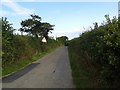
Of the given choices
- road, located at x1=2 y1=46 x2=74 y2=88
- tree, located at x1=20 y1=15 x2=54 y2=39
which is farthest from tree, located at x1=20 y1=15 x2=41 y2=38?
road, located at x1=2 y1=46 x2=74 y2=88

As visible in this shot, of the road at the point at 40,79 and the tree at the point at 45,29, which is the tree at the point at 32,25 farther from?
the road at the point at 40,79

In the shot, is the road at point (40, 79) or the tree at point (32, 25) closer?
the road at point (40, 79)

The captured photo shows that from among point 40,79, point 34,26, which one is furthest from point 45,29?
point 40,79

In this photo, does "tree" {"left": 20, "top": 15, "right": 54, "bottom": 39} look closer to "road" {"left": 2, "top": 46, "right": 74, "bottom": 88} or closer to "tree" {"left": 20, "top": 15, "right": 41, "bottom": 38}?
"tree" {"left": 20, "top": 15, "right": 41, "bottom": 38}

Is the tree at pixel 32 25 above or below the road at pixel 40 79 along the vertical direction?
above

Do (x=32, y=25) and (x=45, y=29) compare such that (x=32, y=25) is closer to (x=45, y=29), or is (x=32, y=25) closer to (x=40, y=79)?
(x=45, y=29)

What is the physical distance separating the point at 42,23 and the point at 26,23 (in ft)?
21.2

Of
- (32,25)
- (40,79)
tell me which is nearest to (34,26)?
(32,25)

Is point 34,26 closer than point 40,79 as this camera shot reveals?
No

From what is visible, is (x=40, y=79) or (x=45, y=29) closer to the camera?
(x=40, y=79)

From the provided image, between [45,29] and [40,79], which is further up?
[45,29]

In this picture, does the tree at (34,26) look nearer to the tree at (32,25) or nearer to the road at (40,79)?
the tree at (32,25)

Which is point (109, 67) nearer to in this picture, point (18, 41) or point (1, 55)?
point (1, 55)

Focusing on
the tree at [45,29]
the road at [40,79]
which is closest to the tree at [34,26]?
the tree at [45,29]
